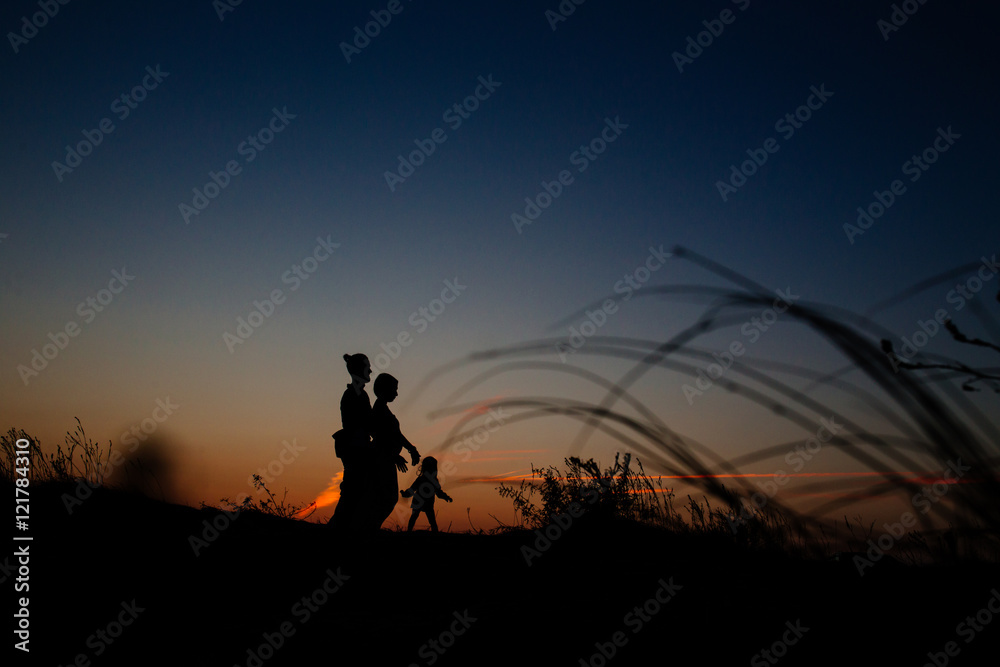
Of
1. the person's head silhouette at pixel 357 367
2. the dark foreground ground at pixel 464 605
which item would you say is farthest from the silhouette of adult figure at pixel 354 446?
the dark foreground ground at pixel 464 605

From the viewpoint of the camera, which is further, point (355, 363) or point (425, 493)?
point (425, 493)

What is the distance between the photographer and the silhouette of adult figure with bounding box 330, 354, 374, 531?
267 inches

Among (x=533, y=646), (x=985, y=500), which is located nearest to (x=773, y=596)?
(x=533, y=646)

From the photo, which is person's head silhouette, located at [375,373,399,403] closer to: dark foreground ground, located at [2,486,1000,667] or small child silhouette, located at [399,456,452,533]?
small child silhouette, located at [399,456,452,533]

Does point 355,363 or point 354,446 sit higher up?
point 355,363

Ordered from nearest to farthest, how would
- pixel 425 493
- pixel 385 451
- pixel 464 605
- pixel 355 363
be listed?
pixel 464 605 < pixel 355 363 < pixel 385 451 < pixel 425 493

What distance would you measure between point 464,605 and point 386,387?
14.5ft

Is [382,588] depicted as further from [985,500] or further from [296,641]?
[985,500]

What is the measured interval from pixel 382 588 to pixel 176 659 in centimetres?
130

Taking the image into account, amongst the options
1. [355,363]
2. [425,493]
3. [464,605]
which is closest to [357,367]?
[355,363]

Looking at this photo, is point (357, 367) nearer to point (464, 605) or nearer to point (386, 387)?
point (386, 387)

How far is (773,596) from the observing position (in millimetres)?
2676

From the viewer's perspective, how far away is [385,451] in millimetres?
7141

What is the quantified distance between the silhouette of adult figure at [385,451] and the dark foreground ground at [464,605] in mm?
1939
